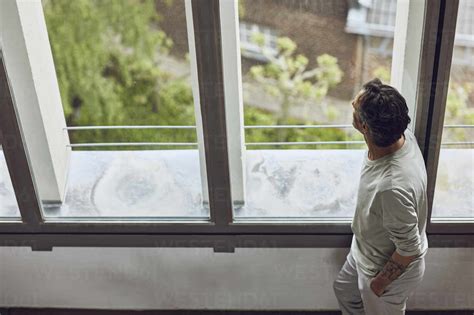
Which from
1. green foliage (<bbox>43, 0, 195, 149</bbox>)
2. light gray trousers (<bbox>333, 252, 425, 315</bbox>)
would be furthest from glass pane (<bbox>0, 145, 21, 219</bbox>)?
light gray trousers (<bbox>333, 252, 425, 315</bbox>)

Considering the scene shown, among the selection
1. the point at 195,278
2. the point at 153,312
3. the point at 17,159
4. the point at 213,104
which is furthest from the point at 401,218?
the point at 17,159

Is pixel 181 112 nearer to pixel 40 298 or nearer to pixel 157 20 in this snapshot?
pixel 157 20

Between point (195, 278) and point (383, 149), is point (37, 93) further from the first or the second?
point (383, 149)

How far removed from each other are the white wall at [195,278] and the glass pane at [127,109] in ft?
0.78

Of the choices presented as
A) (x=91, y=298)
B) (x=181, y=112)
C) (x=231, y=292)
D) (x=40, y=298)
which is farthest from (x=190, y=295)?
(x=181, y=112)

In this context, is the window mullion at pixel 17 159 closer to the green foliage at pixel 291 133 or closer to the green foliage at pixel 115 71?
the green foliage at pixel 115 71

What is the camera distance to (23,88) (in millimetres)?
2734

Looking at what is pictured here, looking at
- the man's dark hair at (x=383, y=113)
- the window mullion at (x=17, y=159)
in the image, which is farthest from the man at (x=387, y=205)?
the window mullion at (x=17, y=159)

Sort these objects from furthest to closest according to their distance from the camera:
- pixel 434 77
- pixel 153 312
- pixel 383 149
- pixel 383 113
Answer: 1. pixel 153 312
2. pixel 434 77
3. pixel 383 149
4. pixel 383 113

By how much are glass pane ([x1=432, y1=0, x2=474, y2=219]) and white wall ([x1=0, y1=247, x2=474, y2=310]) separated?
0.70ft

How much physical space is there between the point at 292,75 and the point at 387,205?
70 cm

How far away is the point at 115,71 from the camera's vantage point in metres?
2.70

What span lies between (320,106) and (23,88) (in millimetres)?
1230

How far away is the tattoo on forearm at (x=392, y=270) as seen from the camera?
7.95 ft
